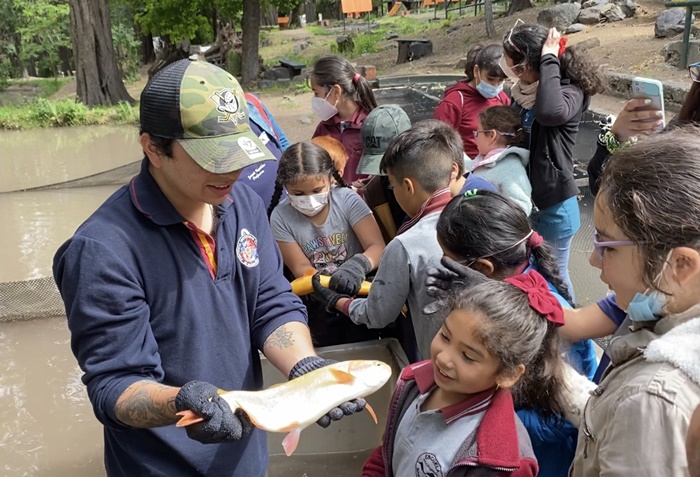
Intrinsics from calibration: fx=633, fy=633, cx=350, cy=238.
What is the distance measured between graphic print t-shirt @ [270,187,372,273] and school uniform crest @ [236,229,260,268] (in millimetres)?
1186

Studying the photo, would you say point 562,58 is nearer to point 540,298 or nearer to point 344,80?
point 344,80

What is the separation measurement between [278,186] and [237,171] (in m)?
1.64

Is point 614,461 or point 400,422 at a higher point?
point 614,461

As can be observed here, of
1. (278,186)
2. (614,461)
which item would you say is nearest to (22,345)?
(278,186)

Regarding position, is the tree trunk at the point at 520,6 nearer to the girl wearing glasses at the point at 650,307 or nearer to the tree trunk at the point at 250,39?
the tree trunk at the point at 250,39

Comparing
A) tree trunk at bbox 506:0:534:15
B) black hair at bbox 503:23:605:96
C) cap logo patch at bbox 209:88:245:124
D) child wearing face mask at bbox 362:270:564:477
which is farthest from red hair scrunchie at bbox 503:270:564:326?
tree trunk at bbox 506:0:534:15

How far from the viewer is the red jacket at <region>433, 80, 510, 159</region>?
4.46 meters

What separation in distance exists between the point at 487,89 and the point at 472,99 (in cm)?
13

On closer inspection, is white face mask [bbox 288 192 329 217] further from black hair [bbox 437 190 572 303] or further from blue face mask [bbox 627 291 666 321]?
blue face mask [bbox 627 291 666 321]

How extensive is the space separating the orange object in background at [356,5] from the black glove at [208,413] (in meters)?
29.9

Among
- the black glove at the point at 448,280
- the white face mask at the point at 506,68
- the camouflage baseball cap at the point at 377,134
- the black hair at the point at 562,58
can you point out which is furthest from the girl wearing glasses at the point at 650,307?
the white face mask at the point at 506,68

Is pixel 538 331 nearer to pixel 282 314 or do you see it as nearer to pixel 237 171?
pixel 282 314

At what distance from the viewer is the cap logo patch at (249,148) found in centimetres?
178

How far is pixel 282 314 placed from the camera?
6.79 feet
